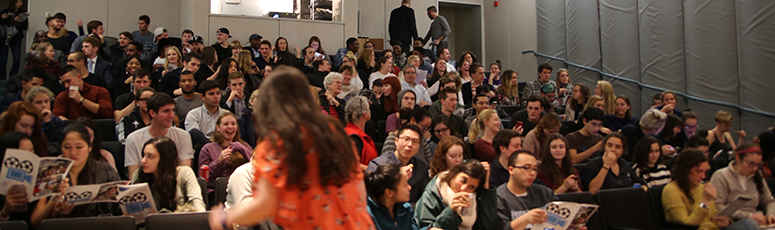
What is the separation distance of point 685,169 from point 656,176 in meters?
0.42

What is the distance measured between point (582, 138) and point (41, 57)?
5.22 m

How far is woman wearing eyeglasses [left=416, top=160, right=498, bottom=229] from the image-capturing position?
2943 millimetres

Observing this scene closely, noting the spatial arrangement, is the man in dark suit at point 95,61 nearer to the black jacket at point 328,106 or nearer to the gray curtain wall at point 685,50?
the black jacket at point 328,106

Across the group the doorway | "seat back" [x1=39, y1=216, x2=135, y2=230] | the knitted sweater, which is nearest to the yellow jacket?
the knitted sweater

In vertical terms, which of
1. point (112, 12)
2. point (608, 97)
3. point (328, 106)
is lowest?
point (328, 106)

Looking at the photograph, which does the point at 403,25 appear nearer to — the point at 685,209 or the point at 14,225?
the point at 685,209

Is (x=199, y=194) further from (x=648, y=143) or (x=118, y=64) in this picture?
(x=118, y=64)

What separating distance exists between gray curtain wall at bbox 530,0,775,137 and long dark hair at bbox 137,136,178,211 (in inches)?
242

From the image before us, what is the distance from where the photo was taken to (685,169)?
13.6 ft

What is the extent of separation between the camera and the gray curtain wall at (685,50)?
21.5ft

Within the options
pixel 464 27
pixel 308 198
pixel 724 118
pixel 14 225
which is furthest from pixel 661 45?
pixel 14 225

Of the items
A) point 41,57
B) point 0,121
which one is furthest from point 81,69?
point 0,121

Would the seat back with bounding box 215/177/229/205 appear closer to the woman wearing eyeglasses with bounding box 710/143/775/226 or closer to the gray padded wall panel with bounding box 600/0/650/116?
the woman wearing eyeglasses with bounding box 710/143/775/226

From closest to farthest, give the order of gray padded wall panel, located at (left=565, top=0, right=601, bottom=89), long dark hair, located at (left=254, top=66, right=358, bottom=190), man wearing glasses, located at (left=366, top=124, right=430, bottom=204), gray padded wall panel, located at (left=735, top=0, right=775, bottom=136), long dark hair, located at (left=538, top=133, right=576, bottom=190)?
1. long dark hair, located at (left=254, top=66, right=358, bottom=190)
2. man wearing glasses, located at (left=366, top=124, right=430, bottom=204)
3. long dark hair, located at (left=538, top=133, right=576, bottom=190)
4. gray padded wall panel, located at (left=735, top=0, right=775, bottom=136)
5. gray padded wall panel, located at (left=565, top=0, right=601, bottom=89)
